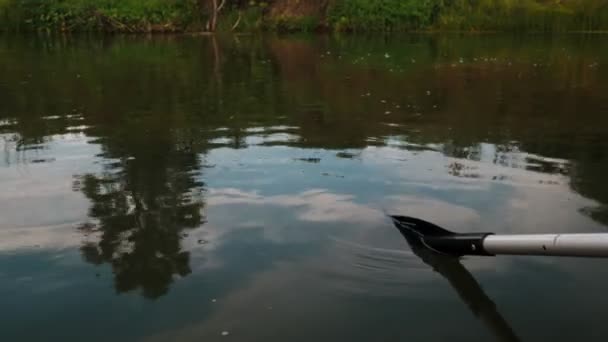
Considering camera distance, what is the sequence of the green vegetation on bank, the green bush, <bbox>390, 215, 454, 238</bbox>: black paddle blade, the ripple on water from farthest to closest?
1. the green bush
2. the green vegetation on bank
3. <bbox>390, 215, 454, 238</bbox>: black paddle blade
4. the ripple on water

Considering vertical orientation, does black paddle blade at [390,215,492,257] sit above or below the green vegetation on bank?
below

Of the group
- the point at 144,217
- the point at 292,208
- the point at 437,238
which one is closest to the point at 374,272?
the point at 437,238

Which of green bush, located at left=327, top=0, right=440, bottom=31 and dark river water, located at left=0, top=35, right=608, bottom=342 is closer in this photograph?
dark river water, located at left=0, top=35, right=608, bottom=342

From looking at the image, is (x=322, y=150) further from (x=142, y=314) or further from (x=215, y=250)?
(x=142, y=314)

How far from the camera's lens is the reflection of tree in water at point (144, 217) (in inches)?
172

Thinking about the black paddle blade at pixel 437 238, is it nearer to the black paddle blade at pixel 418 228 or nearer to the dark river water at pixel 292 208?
the black paddle blade at pixel 418 228

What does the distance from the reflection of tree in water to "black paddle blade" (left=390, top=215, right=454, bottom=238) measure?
1540mm

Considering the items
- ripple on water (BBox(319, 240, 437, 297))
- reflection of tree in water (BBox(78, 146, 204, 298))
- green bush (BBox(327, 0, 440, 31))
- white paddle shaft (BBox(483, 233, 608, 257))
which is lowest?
ripple on water (BBox(319, 240, 437, 297))

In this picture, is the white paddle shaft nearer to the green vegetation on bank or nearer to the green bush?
the green vegetation on bank

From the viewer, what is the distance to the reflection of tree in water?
4375mm

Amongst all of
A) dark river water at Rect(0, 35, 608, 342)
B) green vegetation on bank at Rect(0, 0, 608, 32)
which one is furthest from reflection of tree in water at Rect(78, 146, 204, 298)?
green vegetation on bank at Rect(0, 0, 608, 32)

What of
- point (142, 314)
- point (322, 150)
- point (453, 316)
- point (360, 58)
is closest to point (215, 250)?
point (142, 314)

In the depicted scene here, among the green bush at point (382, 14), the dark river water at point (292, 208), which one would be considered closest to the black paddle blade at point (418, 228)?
the dark river water at point (292, 208)

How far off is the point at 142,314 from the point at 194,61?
597 inches
